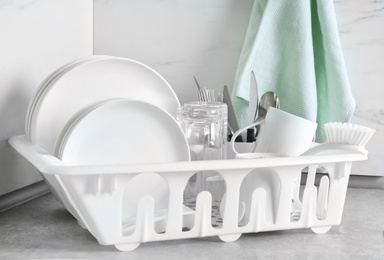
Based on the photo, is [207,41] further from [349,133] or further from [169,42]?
[349,133]

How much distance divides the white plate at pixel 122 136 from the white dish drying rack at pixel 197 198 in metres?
0.06

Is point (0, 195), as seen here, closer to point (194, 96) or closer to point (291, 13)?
point (194, 96)

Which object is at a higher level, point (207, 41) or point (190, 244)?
point (207, 41)

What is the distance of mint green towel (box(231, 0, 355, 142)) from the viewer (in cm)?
138

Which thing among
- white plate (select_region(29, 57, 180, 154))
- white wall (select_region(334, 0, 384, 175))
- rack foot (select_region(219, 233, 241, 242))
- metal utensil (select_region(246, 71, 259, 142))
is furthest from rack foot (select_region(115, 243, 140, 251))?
white wall (select_region(334, 0, 384, 175))

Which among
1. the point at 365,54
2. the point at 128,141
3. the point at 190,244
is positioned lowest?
the point at 190,244

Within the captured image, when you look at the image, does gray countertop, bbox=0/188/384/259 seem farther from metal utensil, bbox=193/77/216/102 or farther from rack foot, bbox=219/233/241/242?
metal utensil, bbox=193/77/216/102

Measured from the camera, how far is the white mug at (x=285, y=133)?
1.06m

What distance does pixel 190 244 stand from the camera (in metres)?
1.04

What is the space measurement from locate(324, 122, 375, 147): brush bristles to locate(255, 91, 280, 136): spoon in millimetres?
240

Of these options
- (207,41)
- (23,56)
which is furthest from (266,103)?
(23,56)

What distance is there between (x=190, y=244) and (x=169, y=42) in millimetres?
594

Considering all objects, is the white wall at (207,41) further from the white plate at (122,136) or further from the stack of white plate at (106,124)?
the white plate at (122,136)

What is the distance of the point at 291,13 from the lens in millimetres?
1401
